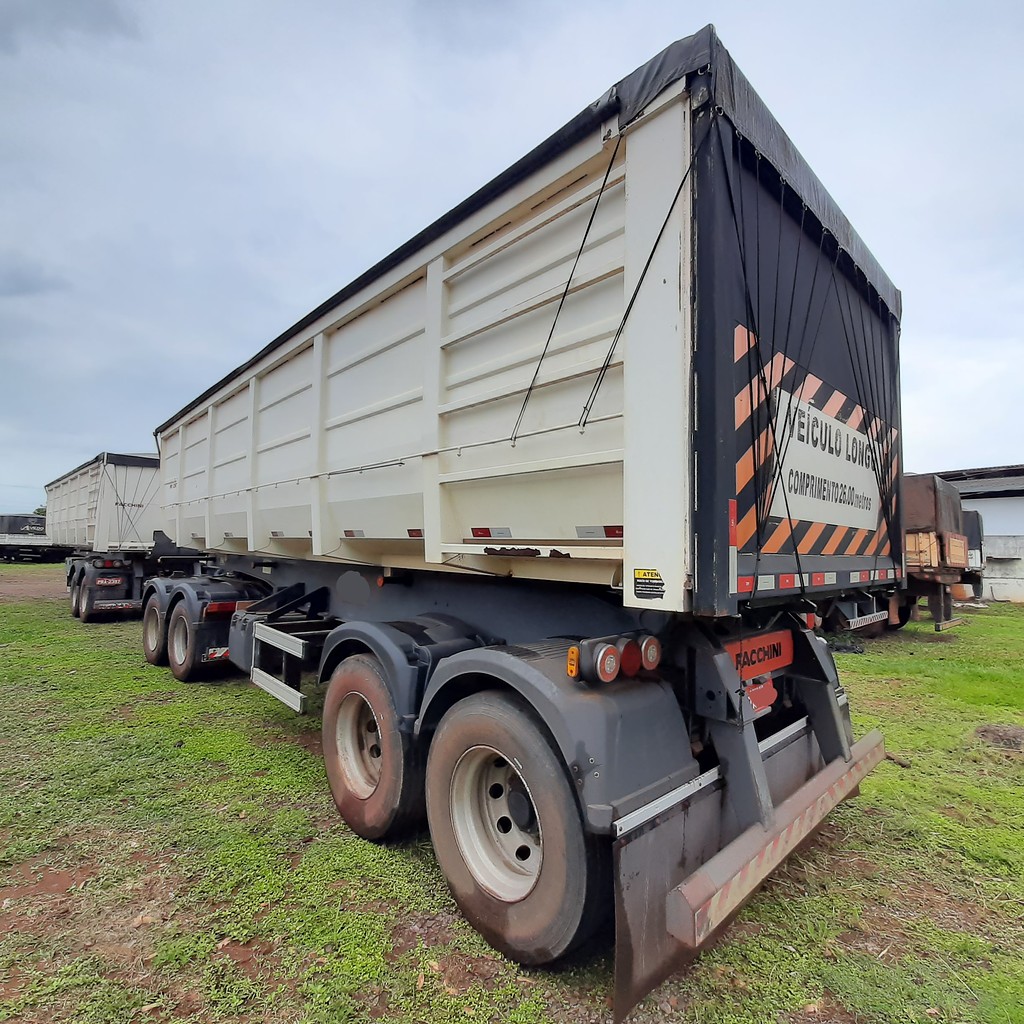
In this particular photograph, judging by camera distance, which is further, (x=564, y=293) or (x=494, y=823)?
(x=494, y=823)

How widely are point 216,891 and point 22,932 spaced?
0.73m

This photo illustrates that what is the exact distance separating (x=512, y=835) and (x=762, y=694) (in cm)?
139

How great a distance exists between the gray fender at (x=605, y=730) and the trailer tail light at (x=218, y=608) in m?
4.73

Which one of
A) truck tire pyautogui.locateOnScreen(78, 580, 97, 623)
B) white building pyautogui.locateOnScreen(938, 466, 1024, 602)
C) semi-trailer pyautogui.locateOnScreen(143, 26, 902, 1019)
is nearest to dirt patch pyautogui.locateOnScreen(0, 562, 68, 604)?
truck tire pyautogui.locateOnScreen(78, 580, 97, 623)

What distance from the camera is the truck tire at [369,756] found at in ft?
10.0

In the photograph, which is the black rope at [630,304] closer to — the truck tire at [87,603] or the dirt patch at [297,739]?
the dirt patch at [297,739]

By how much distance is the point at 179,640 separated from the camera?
6789mm

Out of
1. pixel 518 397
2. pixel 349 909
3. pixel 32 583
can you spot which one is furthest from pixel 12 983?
pixel 32 583

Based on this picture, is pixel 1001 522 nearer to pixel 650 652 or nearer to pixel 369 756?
pixel 650 652

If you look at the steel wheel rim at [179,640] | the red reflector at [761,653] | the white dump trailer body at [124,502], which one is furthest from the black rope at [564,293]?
the white dump trailer body at [124,502]

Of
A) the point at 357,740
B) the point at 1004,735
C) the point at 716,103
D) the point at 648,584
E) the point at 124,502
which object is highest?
the point at 716,103

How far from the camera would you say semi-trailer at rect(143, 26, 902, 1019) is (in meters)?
2.15

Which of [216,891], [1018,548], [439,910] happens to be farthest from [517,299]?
[1018,548]

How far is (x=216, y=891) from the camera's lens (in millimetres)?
2766
